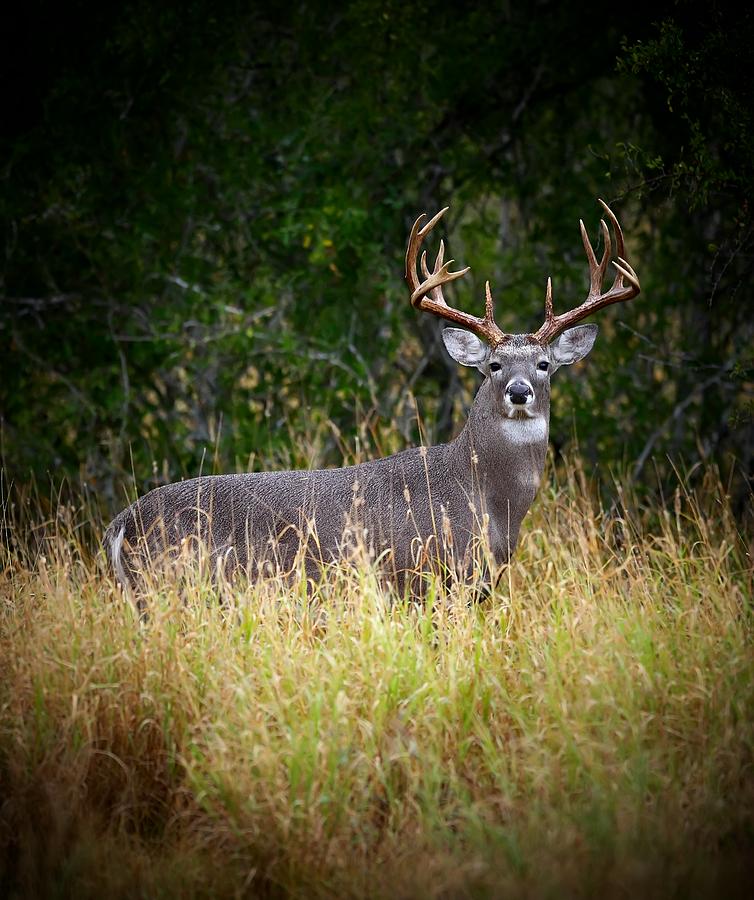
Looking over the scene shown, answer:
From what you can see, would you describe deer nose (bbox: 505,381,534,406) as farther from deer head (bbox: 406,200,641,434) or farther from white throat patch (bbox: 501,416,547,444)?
white throat patch (bbox: 501,416,547,444)

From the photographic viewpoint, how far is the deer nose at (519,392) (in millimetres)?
4730

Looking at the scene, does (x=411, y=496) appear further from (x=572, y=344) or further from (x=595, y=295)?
(x=595, y=295)

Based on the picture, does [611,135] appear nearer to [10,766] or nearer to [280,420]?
[280,420]

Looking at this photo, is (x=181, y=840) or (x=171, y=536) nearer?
(x=181, y=840)

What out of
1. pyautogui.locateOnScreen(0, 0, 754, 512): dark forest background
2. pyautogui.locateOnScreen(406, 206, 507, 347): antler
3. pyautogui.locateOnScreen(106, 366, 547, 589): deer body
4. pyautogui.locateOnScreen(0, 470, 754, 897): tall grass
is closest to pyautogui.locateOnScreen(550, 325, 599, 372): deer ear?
pyautogui.locateOnScreen(406, 206, 507, 347): antler

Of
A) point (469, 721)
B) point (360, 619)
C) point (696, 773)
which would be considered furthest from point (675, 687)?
point (360, 619)

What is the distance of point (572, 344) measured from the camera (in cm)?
518

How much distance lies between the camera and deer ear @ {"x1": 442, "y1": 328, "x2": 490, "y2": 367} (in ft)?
16.9

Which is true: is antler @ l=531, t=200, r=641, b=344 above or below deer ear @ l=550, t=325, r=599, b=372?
above

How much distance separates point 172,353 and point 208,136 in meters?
1.54

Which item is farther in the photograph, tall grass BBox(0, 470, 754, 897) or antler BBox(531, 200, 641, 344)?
antler BBox(531, 200, 641, 344)

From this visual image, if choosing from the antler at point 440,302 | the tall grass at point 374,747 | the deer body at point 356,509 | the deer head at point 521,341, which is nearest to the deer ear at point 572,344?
the deer head at point 521,341

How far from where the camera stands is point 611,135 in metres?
8.30

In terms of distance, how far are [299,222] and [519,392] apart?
11.0 feet
